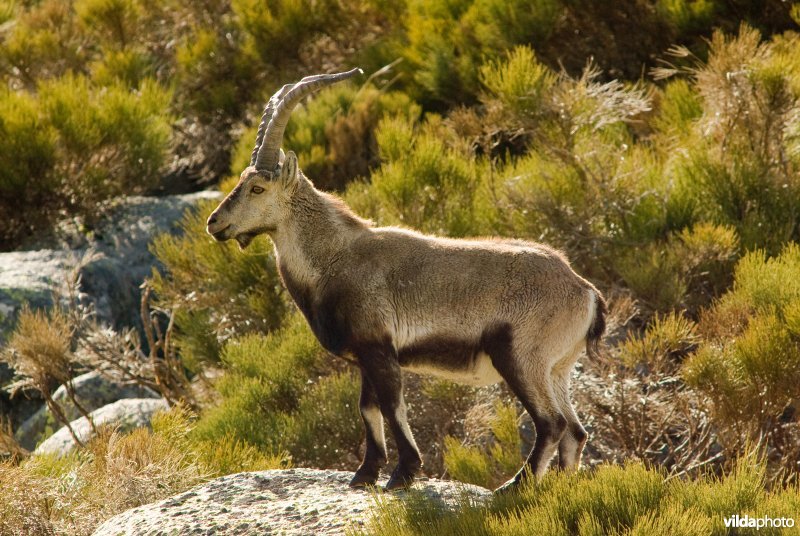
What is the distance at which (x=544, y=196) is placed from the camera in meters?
11.9

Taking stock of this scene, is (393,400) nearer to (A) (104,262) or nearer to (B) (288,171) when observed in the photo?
(B) (288,171)

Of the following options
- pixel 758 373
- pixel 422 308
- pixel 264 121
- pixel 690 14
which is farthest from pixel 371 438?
pixel 690 14

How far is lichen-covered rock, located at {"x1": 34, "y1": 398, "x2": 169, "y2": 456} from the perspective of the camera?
1096 centimetres

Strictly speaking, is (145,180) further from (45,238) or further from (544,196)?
(544,196)

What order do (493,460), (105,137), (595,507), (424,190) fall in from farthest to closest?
1. (105,137)
2. (424,190)
3. (493,460)
4. (595,507)

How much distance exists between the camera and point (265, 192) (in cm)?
704

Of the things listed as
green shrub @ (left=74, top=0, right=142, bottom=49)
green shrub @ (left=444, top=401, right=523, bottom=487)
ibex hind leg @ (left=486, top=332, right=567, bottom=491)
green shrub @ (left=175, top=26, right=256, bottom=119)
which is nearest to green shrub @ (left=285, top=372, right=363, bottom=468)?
green shrub @ (left=444, top=401, right=523, bottom=487)

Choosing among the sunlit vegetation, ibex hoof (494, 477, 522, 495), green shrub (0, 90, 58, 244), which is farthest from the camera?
green shrub (0, 90, 58, 244)

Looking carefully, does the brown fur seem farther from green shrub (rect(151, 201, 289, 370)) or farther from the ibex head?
green shrub (rect(151, 201, 289, 370))

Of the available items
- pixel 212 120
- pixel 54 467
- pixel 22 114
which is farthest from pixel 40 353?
pixel 212 120

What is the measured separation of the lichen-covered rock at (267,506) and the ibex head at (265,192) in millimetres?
1586

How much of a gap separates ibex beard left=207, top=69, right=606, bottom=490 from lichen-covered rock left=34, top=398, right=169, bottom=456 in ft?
14.9

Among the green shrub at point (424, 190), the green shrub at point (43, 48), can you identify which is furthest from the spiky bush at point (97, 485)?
the green shrub at point (43, 48)

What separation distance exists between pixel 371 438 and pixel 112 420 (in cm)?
522
